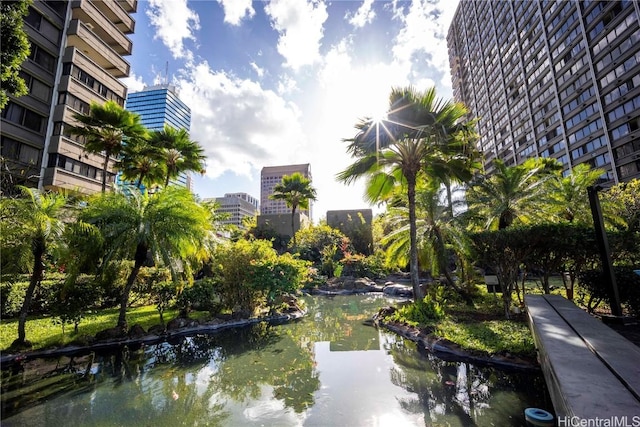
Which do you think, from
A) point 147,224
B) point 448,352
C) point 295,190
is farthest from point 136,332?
point 295,190

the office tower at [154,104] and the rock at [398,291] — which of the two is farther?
the office tower at [154,104]

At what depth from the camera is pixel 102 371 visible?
6.83 metres

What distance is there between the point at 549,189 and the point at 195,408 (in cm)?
1743

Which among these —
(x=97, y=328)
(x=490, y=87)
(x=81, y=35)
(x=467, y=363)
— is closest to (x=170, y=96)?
(x=81, y=35)

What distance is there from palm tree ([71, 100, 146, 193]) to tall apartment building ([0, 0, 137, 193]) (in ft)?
18.3

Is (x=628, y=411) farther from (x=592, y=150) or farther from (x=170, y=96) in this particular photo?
(x=170, y=96)

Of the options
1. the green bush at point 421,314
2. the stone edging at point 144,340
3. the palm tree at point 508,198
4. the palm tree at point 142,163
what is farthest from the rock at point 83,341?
the palm tree at point 508,198

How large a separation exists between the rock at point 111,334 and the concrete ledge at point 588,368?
10.7 m

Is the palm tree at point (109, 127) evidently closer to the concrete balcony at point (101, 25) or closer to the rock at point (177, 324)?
the rock at point (177, 324)

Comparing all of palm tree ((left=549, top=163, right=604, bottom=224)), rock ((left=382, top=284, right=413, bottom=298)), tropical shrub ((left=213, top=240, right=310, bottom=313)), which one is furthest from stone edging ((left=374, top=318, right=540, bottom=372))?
palm tree ((left=549, top=163, right=604, bottom=224))

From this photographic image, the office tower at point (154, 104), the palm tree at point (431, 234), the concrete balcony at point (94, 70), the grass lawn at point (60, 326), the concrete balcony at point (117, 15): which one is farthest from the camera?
the office tower at point (154, 104)

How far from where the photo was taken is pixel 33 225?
7559 millimetres

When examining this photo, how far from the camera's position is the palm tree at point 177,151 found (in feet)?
55.5

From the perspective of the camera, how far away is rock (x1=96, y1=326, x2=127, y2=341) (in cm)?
877
